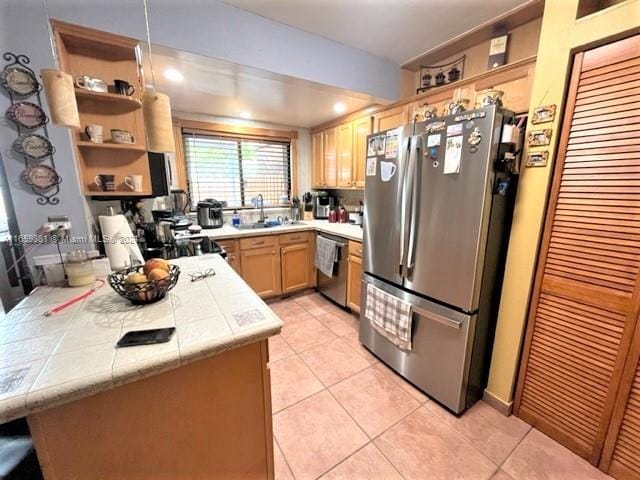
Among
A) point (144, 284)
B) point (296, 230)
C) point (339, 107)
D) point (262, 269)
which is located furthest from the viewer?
point (296, 230)

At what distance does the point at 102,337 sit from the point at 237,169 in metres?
2.86

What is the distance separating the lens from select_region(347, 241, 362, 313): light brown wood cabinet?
2.56 metres

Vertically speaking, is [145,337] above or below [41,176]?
below

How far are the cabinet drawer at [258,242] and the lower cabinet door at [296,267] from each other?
15cm

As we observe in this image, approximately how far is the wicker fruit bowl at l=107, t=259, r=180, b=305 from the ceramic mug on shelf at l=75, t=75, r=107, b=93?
1133mm

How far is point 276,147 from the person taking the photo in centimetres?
360

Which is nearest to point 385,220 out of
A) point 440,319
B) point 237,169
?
point 440,319

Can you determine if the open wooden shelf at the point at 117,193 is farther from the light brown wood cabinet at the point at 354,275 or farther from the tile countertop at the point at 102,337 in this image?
the light brown wood cabinet at the point at 354,275

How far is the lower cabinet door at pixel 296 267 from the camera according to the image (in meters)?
3.06

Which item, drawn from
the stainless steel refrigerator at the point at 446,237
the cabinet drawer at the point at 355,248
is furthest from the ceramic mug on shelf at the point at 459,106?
the cabinet drawer at the point at 355,248

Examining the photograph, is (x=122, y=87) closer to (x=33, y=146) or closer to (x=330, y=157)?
(x=33, y=146)

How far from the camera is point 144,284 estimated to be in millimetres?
1004

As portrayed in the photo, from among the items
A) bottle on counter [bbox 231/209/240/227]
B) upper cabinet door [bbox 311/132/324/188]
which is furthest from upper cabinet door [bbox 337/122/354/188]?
bottle on counter [bbox 231/209/240/227]

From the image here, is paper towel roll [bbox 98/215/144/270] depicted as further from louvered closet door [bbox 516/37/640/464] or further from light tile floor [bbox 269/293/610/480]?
louvered closet door [bbox 516/37/640/464]
